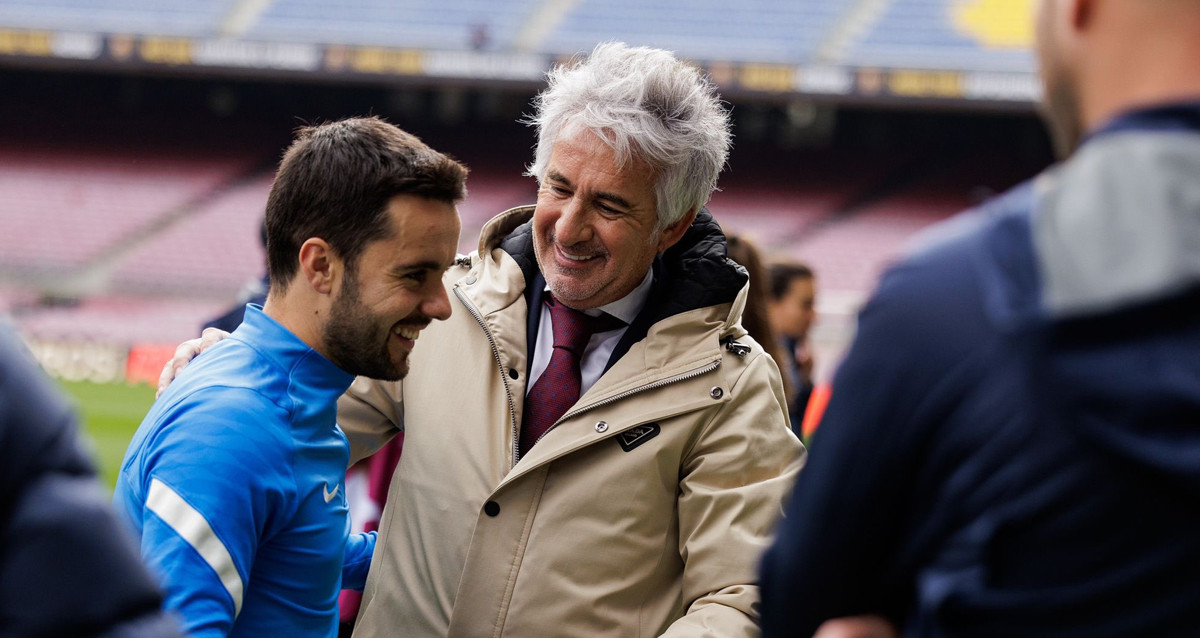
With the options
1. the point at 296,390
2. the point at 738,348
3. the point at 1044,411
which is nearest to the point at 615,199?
the point at 738,348

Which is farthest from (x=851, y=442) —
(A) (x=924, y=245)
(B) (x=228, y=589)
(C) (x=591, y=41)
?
(C) (x=591, y=41)

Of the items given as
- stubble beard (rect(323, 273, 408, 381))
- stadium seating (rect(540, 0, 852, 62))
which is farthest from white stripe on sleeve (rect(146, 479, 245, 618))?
stadium seating (rect(540, 0, 852, 62))

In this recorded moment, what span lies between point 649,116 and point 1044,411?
1.52m

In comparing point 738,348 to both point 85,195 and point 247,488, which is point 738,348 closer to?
point 247,488

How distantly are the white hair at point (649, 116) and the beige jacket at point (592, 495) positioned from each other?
0.29m

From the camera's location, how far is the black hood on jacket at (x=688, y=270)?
7.47 feet

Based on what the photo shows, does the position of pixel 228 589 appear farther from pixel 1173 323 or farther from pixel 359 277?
pixel 1173 323

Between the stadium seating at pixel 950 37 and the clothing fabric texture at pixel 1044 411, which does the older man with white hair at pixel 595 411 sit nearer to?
the clothing fabric texture at pixel 1044 411

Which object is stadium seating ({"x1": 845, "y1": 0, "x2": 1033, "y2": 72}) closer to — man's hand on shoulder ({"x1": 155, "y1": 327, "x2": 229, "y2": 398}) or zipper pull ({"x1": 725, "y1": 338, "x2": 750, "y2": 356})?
zipper pull ({"x1": 725, "y1": 338, "x2": 750, "y2": 356})

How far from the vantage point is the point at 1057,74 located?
3.26 feet

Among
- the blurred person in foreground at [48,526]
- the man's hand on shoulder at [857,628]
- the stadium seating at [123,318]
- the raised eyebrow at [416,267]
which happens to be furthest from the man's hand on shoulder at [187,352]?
the stadium seating at [123,318]

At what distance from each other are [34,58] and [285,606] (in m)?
21.2

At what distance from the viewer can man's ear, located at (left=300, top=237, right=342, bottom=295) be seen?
185 cm

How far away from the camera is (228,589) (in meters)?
1.55
